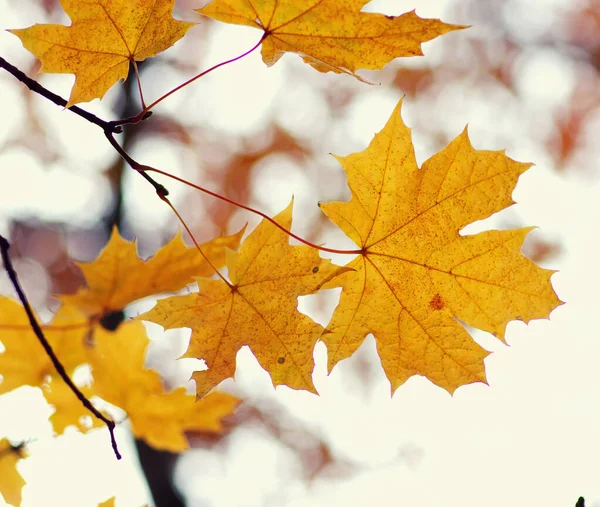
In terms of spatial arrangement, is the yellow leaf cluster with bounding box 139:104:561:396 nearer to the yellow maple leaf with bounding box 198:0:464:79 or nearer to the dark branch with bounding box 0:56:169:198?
the yellow maple leaf with bounding box 198:0:464:79

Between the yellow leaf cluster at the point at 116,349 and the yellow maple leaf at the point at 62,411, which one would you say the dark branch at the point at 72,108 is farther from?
the yellow maple leaf at the point at 62,411

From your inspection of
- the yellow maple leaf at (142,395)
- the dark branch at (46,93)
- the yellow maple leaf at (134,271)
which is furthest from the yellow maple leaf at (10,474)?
the dark branch at (46,93)

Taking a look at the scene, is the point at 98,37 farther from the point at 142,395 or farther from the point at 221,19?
the point at 142,395

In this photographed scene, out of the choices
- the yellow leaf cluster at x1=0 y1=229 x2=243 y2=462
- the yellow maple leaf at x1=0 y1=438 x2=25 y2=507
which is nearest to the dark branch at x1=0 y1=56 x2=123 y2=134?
the yellow leaf cluster at x1=0 y1=229 x2=243 y2=462

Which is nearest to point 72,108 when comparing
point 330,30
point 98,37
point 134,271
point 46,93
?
point 46,93

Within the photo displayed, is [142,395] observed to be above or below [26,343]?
below

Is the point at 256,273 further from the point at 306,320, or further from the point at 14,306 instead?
the point at 14,306
